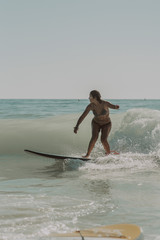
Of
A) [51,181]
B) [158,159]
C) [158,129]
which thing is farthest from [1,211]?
[158,129]

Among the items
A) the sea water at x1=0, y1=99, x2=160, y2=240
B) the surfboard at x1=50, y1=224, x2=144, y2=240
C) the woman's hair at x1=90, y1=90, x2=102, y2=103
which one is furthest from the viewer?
the woman's hair at x1=90, y1=90, x2=102, y2=103

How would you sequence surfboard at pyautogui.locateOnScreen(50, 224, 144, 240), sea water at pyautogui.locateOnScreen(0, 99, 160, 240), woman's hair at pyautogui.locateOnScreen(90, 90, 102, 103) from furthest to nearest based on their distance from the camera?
woman's hair at pyautogui.locateOnScreen(90, 90, 102, 103)
sea water at pyautogui.locateOnScreen(0, 99, 160, 240)
surfboard at pyautogui.locateOnScreen(50, 224, 144, 240)

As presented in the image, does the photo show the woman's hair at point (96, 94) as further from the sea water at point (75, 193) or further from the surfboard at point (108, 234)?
the surfboard at point (108, 234)

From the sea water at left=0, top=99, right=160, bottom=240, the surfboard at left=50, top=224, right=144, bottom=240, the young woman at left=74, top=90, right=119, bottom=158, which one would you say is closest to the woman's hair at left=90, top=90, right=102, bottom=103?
the young woman at left=74, top=90, right=119, bottom=158

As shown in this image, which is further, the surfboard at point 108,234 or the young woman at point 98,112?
the young woman at point 98,112

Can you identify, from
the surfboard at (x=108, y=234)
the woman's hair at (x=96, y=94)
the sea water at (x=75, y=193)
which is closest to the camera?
the surfboard at (x=108, y=234)

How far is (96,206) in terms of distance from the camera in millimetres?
4742

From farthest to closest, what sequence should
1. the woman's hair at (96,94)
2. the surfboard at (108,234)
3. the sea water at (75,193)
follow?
the woman's hair at (96,94) < the sea water at (75,193) < the surfboard at (108,234)

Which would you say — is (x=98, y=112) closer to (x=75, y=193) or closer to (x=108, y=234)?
(x=75, y=193)

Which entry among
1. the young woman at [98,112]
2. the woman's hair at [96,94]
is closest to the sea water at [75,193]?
the young woman at [98,112]

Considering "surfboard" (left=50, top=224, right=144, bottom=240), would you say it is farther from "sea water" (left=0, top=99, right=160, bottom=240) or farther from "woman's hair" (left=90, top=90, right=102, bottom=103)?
"woman's hair" (left=90, top=90, right=102, bottom=103)

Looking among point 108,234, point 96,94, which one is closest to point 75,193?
point 108,234

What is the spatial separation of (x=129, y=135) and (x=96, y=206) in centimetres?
943

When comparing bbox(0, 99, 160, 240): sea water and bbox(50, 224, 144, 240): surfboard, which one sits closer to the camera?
bbox(50, 224, 144, 240): surfboard
